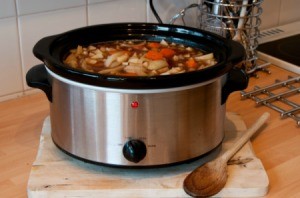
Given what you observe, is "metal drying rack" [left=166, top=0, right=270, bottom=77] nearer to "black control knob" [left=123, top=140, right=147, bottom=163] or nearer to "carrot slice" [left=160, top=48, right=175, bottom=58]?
"carrot slice" [left=160, top=48, right=175, bottom=58]

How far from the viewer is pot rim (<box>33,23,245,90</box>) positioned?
814mm

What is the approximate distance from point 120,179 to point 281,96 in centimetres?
53

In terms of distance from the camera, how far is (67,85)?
2.86ft

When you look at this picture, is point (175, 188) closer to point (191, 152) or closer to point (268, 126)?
point (191, 152)

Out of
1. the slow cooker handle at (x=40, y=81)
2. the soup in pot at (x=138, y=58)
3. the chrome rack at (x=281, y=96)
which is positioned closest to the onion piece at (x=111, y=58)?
the soup in pot at (x=138, y=58)

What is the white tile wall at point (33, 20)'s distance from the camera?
3.86ft

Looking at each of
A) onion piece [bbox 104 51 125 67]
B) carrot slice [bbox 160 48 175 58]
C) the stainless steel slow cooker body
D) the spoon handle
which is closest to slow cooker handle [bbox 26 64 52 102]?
the stainless steel slow cooker body

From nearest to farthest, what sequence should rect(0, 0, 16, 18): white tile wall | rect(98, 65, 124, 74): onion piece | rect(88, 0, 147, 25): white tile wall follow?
rect(98, 65, 124, 74): onion piece, rect(0, 0, 16, 18): white tile wall, rect(88, 0, 147, 25): white tile wall

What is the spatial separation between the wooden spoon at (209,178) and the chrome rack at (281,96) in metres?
0.27

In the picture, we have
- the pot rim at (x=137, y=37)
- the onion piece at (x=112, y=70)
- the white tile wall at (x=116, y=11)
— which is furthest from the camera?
the white tile wall at (x=116, y=11)

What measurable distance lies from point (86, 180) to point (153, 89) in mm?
201

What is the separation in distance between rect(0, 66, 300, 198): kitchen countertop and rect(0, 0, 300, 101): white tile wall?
63mm

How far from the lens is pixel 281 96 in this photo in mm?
1267

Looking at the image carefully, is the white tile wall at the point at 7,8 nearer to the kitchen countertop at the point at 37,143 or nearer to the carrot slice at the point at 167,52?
the kitchen countertop at the point at 37,143
